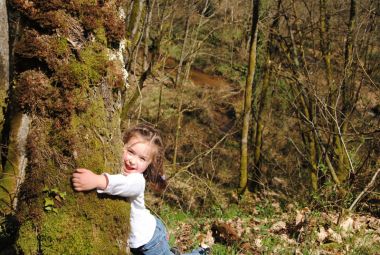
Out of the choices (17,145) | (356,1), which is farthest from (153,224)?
(356,1)

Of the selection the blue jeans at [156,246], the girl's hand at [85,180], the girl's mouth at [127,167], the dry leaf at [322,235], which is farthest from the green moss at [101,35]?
the dry leaf at [322,235]

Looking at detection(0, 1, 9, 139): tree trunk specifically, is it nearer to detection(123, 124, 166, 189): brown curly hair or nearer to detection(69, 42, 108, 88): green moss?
detection(123, 124, 166, 189): brown curly hair

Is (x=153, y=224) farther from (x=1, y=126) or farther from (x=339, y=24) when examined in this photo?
(x=339, y=24)

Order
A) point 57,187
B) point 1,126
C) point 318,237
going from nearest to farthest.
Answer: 1. point 57,187
2. point 318,237
3. point 1,126

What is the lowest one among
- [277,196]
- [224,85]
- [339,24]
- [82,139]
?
[277,196]

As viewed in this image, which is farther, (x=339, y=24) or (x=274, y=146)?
(x=274, y=146)

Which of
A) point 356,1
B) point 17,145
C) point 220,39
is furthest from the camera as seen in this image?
point 220,39

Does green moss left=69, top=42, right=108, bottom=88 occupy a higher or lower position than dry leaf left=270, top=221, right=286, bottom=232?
higher

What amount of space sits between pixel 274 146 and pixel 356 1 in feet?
25.1

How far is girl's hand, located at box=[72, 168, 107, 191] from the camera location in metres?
2.57

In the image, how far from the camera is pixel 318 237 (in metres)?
5.21

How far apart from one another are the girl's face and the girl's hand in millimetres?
648

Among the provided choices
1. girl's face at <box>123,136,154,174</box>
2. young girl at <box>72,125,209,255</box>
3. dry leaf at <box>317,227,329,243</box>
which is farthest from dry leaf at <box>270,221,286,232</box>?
girl's face at <box>123,136,154,174</box>

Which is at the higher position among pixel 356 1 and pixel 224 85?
pixel 356 1
